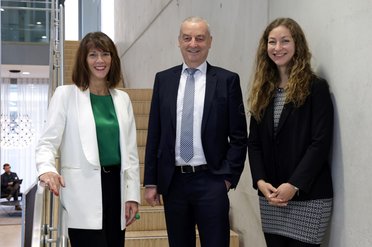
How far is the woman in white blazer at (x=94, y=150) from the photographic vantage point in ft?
6.64

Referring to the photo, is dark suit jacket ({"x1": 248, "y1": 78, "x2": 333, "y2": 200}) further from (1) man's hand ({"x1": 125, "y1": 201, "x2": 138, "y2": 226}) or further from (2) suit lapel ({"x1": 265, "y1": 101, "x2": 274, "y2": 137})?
(1) man's hand ({"x1": 125, "y1": 201, "x2": 138, "y2": 226})

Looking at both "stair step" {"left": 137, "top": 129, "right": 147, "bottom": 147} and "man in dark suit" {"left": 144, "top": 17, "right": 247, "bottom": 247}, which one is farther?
"stair step" {"left": 137, "top": 129, "right": 147, "bottom": 147}

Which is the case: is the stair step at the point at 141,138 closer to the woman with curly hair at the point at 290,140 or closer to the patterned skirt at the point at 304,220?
the woman with curly hair at the point at 290,140

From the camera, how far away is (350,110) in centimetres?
198

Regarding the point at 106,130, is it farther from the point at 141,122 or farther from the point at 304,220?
the point at 141,122

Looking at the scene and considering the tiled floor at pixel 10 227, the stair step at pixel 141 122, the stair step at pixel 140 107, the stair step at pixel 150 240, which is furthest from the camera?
the tiled floor at pixel 10 227

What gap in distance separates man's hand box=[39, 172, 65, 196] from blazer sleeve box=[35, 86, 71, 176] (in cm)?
5

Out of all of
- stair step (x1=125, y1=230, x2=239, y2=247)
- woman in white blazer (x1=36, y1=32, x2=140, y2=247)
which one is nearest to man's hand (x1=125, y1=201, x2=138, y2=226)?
woman in white blazer (x1=36, y1=32, x2=140, y2=247)

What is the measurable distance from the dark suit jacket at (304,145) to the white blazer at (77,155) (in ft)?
2.05

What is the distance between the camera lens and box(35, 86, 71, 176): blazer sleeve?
1990mm

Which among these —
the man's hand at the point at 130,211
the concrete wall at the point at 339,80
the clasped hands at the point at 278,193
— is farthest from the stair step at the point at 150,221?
the clasped hands at the point at 278,193

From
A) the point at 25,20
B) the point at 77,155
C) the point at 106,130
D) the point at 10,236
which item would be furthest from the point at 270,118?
the point at 25,20

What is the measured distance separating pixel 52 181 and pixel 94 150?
8.9 inches

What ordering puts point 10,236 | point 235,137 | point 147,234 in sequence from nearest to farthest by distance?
point 235,137 → point 147,234 → point 10,236
